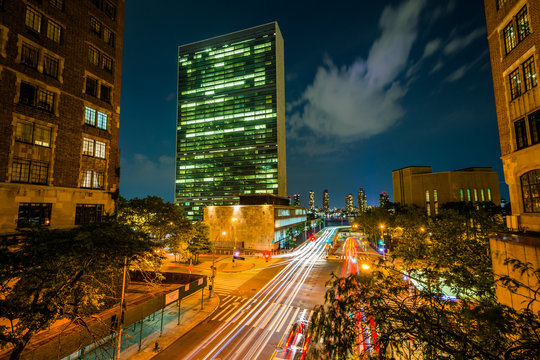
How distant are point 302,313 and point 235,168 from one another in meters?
129

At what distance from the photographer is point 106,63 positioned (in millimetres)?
23891

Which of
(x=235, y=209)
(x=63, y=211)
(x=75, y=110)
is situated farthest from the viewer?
(x=235, y=209)

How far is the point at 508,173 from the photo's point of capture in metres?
15.5

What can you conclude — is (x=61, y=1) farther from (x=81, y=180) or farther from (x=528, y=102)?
(x=528, y=102)

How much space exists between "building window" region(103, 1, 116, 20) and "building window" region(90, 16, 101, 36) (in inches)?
75.7

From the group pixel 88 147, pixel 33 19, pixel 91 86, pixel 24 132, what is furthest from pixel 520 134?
pixel 33 19

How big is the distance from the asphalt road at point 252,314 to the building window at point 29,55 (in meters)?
24.2

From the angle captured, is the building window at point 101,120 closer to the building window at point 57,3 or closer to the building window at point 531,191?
the building window at point 57,3

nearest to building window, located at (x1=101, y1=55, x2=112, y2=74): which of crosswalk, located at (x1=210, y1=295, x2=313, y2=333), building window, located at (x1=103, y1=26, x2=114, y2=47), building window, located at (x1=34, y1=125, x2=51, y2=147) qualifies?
building window, located at (x1=103, y1=26, x2=114, y2=47)

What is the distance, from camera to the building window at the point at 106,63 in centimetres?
2346

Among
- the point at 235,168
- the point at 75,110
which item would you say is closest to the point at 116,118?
the point at 75,110

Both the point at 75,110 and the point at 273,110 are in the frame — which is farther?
the point at 273,110

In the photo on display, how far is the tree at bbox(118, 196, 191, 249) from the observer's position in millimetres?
36344

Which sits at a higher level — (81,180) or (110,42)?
(110,42)
